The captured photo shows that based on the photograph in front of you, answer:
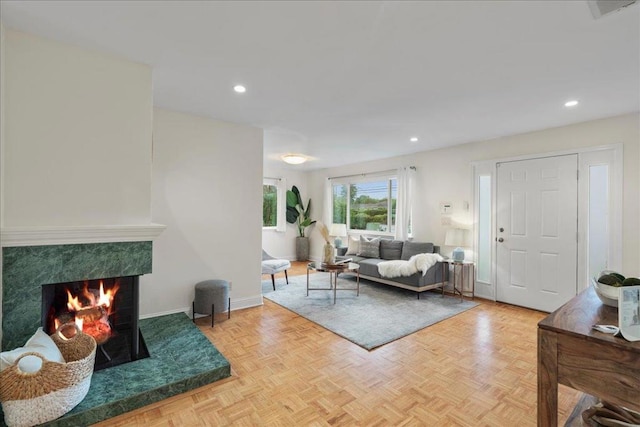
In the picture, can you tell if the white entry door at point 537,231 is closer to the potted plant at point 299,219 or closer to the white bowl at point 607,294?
the white bowl at point 607,294

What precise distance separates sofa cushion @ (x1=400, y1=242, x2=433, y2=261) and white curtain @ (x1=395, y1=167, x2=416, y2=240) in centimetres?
45

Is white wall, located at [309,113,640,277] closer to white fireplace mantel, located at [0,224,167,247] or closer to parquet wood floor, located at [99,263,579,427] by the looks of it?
parquet wood floor, located at [99,263,579,427]

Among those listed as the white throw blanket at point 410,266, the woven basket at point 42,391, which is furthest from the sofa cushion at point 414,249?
the woven basket at point 42,391

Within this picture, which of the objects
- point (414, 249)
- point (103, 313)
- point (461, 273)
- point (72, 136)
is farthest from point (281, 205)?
point (72, 136)

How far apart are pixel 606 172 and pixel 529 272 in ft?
4.82

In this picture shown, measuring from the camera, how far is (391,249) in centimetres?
526

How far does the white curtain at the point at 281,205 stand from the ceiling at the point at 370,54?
148 inches

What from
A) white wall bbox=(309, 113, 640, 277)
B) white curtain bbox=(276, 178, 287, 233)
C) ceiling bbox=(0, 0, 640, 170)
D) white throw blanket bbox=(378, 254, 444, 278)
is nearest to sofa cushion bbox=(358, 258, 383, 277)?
white throw blanket bbox=(378, 254, 444, 278)

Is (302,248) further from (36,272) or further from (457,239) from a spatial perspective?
(36,272)

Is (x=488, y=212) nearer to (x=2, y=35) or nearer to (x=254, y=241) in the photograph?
(x=254, y=241)

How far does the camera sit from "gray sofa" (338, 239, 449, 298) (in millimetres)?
4336

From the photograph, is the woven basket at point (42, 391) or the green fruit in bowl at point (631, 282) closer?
the green fruit in bowl at point (631, 282)

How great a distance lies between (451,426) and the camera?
1747 millimetres

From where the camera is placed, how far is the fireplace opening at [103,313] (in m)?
2.22
